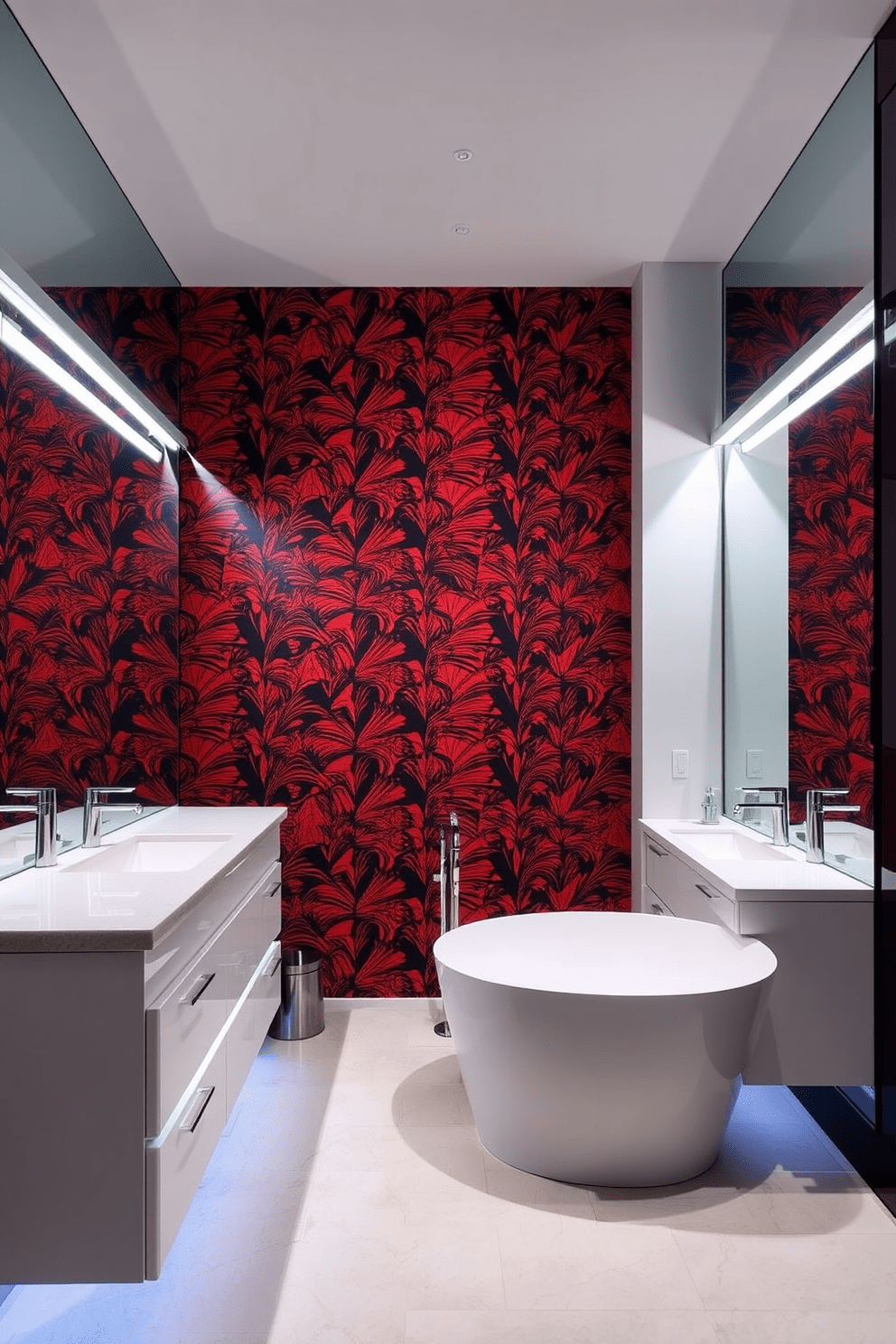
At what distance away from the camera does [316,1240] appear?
2.20 metres

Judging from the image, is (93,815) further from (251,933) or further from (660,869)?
(660,869)

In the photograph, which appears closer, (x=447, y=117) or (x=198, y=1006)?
(x=198, y=1006)

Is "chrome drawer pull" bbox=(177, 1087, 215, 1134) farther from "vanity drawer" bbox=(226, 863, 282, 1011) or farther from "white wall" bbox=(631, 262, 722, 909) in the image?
"white wall" bbox=(631, 262, 722, 909)

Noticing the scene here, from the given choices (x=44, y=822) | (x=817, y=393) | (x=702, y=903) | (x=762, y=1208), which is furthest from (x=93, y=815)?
(x=817, y=393)

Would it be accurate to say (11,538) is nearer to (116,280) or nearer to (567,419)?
(116,280)

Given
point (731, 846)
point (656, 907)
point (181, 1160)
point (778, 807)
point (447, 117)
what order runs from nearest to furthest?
point (181, 1160) → point (447, 117) → point (778, 807) → point (731, 846) → point (656, 907)

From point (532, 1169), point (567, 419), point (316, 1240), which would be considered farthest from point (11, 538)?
point (567, 419)

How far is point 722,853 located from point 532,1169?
1.18 meters

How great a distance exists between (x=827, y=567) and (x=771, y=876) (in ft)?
2.81

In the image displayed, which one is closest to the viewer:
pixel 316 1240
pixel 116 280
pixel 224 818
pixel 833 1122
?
pixel 316 1240

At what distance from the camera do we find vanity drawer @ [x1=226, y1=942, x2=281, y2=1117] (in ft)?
7.95

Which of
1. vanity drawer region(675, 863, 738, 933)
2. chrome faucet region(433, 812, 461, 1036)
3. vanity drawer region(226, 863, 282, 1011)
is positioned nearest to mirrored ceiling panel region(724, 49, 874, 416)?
vanity drawer region(675, 863, 738, 933)

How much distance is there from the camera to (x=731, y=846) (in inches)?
126

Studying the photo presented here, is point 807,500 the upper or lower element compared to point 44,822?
upper
